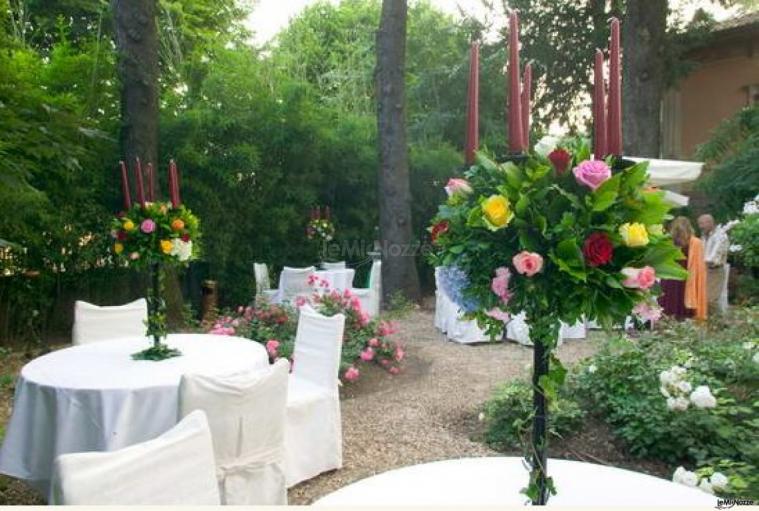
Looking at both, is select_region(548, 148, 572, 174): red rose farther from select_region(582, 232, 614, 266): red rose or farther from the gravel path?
the gravel path

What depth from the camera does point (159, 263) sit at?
3291mm

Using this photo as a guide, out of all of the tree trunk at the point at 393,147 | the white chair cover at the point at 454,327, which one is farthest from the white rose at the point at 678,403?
the tree trunk at the point at 393,147

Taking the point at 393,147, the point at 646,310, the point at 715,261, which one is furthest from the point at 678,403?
the point at 393,147

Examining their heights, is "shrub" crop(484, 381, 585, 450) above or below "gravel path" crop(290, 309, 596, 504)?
above

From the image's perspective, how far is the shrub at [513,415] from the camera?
11.9 ft

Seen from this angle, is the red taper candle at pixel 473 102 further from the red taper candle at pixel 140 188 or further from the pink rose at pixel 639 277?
the red taper candle at pixel 140 188

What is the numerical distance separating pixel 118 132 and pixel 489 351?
484 centimetres

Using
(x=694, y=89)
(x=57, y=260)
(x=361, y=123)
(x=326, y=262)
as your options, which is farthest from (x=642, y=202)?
(x=694, y=89)

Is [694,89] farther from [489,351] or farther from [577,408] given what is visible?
[577,408]

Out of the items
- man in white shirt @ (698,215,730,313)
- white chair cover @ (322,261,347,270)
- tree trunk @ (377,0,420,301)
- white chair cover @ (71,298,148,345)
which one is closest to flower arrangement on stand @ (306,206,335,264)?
white chair cover @ (322,261,347,270)

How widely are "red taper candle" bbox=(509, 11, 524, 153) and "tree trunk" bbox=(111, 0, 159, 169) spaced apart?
6.54 meters

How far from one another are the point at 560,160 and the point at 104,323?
369 cm

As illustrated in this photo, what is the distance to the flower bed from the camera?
18.2 feet

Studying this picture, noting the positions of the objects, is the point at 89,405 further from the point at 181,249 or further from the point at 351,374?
the point at 351,374
